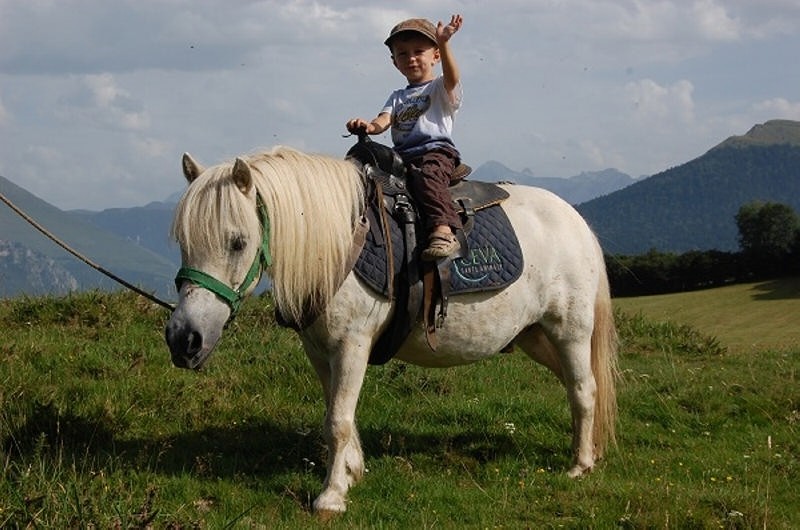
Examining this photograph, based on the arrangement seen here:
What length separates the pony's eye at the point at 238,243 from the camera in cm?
435

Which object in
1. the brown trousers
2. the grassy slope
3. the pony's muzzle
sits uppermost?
the brown trousers

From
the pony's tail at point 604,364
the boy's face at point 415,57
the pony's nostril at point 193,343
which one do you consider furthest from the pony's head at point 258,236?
the pony's tail at point 604,364

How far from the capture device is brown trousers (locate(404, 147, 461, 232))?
508 cm

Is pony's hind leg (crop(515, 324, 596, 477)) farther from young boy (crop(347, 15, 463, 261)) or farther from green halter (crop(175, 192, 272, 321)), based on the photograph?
green halter (crop(175, 192, 272, 321))

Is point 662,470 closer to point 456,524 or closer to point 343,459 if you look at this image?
point 456,524

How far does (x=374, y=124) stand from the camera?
5.41 metres

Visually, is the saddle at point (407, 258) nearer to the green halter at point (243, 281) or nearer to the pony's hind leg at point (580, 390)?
the green halter at point (243, 281)

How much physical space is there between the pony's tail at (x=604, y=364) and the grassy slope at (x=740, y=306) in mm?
38363

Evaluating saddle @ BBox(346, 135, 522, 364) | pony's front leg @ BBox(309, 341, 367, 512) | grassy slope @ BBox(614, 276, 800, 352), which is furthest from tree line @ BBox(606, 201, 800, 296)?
pony's front leg @ BBox(309, 341, 367, 512)

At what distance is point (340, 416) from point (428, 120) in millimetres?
1917

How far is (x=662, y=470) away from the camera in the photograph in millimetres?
5777

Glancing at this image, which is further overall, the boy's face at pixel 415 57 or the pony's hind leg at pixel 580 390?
the pony's hind leg at pixel 580 390

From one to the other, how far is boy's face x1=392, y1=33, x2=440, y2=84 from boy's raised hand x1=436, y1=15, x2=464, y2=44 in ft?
1.08

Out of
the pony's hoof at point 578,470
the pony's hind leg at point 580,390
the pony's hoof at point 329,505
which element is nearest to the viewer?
the pony's hoof at point 329,505
